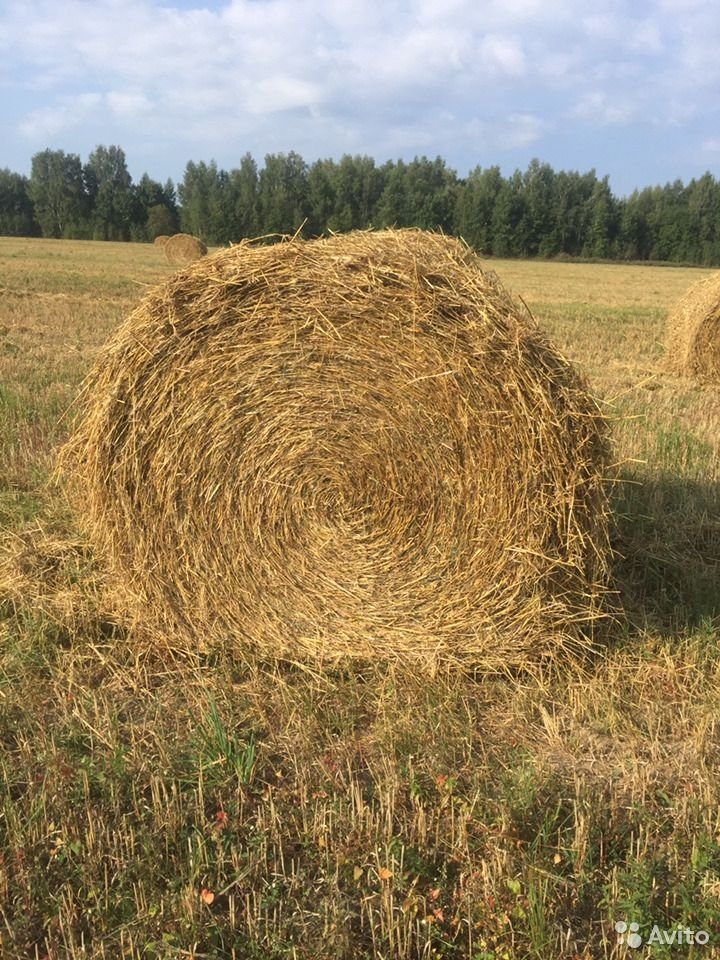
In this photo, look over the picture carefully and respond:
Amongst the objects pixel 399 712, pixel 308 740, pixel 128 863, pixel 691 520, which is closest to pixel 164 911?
pixel 128 863

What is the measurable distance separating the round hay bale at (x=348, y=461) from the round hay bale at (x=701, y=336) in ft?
23.1

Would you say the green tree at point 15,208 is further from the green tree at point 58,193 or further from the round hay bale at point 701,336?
the round hay bale at point 701,336

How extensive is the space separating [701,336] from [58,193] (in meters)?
75.0

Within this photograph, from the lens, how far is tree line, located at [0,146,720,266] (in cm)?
6150

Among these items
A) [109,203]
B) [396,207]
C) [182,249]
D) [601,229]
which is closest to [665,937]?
[182,249]

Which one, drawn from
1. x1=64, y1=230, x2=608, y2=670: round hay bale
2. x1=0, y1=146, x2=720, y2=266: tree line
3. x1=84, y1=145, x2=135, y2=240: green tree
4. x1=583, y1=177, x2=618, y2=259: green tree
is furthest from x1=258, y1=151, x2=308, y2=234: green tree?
x1=64, y1=230, x2=608, y2=670: round hay bale

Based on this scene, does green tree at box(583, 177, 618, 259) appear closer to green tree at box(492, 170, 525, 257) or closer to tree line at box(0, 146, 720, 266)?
tree line at box(0, 146, 720, 266)

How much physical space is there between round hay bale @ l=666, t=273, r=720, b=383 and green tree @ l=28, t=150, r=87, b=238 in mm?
65371

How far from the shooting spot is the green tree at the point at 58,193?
225 ft

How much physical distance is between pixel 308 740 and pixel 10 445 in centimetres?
402

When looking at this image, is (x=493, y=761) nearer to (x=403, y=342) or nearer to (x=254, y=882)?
(x=254, y=882)

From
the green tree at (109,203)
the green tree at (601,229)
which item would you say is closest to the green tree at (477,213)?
the green tree at (601,229)

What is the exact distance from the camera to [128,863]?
2.35 metres

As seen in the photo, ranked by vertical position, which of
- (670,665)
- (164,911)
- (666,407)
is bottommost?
(164,911)
